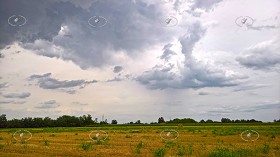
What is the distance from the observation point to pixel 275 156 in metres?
18.7

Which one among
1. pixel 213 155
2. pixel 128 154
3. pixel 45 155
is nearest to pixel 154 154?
pixel 128 154

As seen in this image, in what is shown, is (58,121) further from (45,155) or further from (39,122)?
(45,155)
